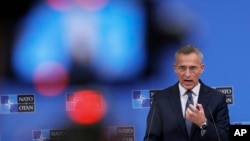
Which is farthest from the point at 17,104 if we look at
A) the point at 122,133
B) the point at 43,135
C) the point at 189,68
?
the point at 189,68

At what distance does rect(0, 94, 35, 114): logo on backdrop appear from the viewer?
2.52 metres

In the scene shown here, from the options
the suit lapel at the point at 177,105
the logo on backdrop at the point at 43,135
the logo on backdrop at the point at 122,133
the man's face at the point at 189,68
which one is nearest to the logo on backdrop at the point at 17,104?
the logo on backdrop at the point at 43,135

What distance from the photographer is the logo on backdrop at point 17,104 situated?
2.52m

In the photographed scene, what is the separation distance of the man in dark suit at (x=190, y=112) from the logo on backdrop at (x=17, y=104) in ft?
4.25

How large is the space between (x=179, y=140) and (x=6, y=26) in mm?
1500

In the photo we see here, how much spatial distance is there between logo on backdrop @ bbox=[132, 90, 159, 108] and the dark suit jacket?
1.03m

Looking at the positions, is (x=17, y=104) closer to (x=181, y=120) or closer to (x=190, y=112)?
(x=181, y=120)

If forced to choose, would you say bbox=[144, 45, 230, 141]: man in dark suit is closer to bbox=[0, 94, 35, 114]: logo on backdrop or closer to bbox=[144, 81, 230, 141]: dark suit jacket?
bbox=[144, 81, 230, 141]: dark suit jacket

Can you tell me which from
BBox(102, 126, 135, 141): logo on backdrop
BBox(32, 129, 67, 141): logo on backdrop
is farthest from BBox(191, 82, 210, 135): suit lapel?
BBox(32, 129, 67, 141): logo on backdrop

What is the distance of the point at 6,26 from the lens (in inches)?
97.1

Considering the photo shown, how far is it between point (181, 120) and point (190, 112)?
0.15 meters

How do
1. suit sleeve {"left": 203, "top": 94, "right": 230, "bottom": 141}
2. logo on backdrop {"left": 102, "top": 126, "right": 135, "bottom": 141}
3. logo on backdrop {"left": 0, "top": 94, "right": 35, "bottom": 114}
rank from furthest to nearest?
logo on backdrop {"left": 0, "top": 94, "right": 35, "bottom": 114} < logo on backdrop {"left": 102, "top": 126, "right": 135, "bottom": 141} < suit sleeve {"left": 203, "top": 94, "right": 230, "bottom": 141}

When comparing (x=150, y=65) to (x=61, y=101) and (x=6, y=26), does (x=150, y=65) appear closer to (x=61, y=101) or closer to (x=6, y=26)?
(x=61, y=101)

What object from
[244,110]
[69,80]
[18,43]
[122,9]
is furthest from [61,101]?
[244,110]
